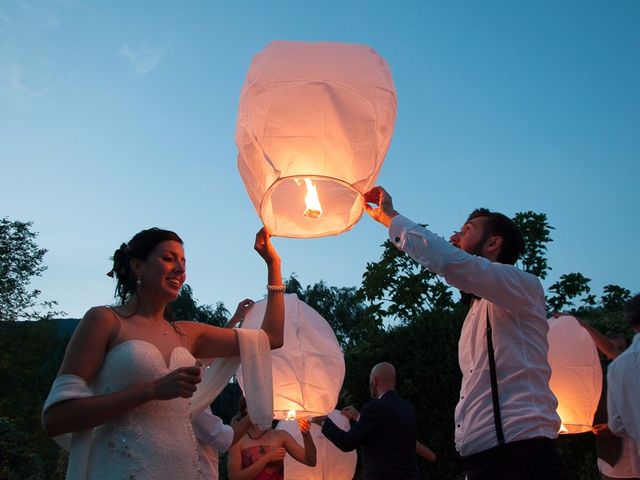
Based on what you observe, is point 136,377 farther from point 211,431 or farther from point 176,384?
point 211,431

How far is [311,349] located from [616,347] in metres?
2.39

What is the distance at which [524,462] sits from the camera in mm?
2641

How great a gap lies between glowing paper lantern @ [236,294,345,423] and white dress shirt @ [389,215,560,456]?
1859 mm

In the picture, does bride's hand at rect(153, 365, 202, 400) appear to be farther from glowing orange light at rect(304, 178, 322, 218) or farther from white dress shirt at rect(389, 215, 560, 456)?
white dress shirt at rect(389, 215, 560, 456)

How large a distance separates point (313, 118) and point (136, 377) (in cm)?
127

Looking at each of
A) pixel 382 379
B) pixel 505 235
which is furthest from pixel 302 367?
pixel 505 235

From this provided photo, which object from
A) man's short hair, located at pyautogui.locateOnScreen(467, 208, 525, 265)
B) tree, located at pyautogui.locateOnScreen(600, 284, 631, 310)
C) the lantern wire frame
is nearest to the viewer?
the lantern wire frame

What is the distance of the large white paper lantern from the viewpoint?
19.9 ft

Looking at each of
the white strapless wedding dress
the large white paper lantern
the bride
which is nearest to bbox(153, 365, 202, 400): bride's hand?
the bride

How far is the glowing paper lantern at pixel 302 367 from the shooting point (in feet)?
15.2

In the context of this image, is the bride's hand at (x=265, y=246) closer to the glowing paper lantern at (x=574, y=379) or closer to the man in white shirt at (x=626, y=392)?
the glowing paper lantern at (x=574, y=379)

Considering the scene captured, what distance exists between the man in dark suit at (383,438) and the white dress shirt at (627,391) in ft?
4.98

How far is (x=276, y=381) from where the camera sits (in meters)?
4.65

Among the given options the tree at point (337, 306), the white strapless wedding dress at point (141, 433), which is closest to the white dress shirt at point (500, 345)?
the white strapless wedding dress at point (141, 433)
